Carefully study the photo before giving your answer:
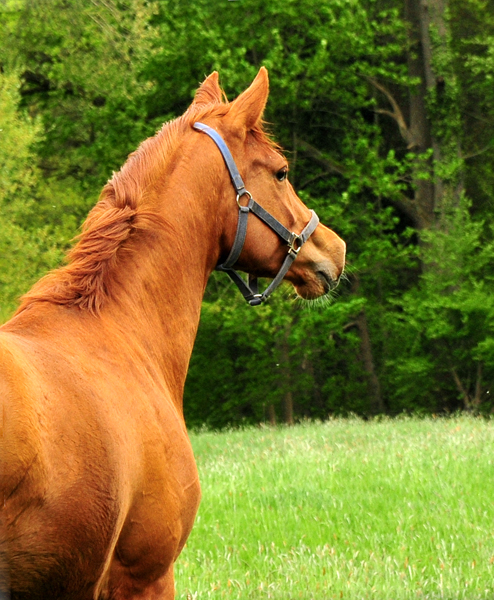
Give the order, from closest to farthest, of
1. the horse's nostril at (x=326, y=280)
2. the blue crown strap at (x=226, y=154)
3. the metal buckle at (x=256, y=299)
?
the blue crown strap at (x=226, y=154) < the metal buckle at (x=256, y=299) < the horse's nostril at (x=326, y=280)

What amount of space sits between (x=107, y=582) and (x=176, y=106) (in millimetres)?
16879

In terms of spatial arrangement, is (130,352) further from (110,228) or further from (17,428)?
(17,428)

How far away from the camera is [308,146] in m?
19.6

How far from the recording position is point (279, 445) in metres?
11.4

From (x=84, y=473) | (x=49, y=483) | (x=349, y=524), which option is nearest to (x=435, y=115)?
(x=349, y=524)

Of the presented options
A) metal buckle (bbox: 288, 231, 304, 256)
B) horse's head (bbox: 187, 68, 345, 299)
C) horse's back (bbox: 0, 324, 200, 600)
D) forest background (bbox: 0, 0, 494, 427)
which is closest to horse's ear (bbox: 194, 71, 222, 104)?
horse's head (bbox: 187, 68, 345, 299)

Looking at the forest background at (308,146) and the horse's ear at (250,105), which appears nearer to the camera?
the horse's ear at (250,105)

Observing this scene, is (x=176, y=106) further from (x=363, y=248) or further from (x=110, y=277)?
(x=110, y=277)

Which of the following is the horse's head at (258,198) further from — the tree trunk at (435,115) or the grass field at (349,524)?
the tree trunk at (435,115)

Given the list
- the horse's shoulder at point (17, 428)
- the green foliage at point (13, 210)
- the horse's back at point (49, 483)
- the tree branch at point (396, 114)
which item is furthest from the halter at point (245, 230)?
the tree branch at point (396, 114)

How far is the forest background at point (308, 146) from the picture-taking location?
16.9 m

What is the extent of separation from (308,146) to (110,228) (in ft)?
55.5

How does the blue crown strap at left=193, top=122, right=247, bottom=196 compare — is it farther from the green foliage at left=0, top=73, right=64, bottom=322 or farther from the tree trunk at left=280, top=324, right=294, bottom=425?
the tree trunk at left=280, top=324, right=294, bottom=425

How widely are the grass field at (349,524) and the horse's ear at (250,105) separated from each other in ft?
9.53
